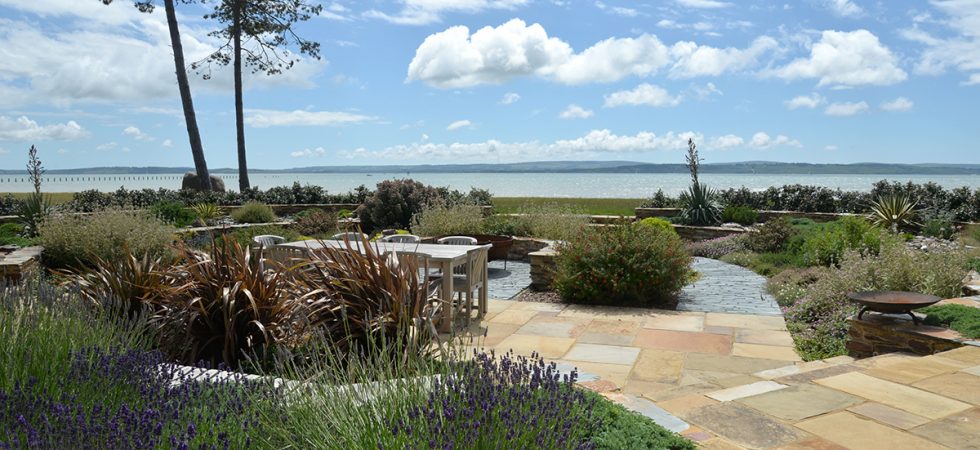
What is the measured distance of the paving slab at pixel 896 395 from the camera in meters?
3.26

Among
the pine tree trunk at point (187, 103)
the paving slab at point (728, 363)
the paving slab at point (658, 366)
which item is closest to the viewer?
the paving slab at point (658, 366)

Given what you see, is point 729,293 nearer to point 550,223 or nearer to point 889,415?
point 550,223

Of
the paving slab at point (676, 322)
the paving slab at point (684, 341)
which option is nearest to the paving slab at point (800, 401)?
the paving slab at point (684, 341)

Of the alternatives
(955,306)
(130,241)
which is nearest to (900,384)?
(955,306)

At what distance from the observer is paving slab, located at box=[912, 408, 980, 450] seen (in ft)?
9.30

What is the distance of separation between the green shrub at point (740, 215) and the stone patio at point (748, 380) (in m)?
A: 7.89

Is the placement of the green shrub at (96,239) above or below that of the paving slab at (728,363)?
above

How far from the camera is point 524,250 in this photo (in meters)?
10.4

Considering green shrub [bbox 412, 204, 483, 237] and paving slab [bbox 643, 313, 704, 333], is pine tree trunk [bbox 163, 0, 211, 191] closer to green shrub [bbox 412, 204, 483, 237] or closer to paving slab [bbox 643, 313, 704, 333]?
green shrub [bbox 412, 204, 483, 237]

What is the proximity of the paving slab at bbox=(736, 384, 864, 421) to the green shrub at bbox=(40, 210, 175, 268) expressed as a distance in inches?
261

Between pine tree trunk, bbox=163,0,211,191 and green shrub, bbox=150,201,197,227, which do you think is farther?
pine tree trunk, bbox=163,0,211,191

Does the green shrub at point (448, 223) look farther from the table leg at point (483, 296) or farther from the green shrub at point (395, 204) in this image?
the table leg at point (483, 296)

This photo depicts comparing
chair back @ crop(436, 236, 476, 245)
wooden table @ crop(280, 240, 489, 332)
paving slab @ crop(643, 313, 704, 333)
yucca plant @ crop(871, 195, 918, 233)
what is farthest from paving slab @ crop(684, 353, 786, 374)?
yucca plant @ crop(871, 195, 918, 233)

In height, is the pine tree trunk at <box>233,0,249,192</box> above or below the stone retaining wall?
above
